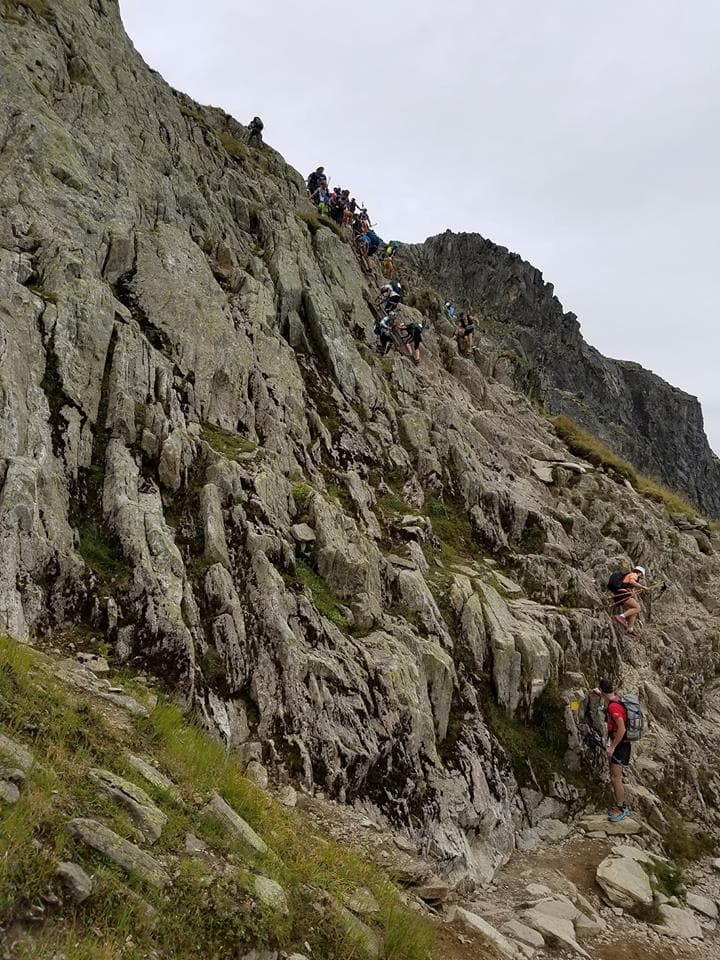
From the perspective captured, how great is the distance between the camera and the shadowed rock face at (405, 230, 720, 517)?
80188 mm

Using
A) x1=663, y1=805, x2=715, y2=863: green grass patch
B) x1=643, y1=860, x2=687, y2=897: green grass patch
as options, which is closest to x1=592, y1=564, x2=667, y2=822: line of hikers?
x1=663, y1=805, x2=715, y2=863: green grass patch

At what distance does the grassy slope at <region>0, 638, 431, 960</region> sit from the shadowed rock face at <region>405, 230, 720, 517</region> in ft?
230

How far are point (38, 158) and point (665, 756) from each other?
26.4 meters

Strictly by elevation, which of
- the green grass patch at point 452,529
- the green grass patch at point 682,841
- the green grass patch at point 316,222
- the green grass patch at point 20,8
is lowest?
the green grass patch at point 682,841

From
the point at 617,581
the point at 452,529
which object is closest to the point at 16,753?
the point at 452,529

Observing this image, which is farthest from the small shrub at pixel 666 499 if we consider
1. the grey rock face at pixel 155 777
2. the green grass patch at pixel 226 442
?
the grey rock face at pixel 155 777

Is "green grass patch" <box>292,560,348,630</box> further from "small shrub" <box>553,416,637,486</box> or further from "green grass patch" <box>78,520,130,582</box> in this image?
"small shrub" <box>553,416,637,486</box>

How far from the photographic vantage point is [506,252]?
8881cm

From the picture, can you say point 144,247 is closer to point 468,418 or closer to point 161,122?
point 161,122

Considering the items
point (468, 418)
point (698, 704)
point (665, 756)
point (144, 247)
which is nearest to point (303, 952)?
point (665, 756)

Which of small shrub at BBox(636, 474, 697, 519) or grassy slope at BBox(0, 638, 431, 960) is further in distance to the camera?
small shrub at BBox(636, 474, 697, 519)

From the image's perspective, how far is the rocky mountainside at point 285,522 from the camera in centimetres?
1100

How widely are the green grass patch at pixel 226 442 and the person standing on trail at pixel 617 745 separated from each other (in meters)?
11.4

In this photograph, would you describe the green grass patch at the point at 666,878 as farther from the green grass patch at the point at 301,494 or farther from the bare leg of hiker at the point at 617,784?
the green grass patch at the point at 301,494
